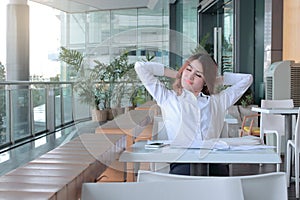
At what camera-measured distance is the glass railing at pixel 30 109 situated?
6418 mm

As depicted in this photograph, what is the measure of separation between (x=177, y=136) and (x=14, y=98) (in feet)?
16.7

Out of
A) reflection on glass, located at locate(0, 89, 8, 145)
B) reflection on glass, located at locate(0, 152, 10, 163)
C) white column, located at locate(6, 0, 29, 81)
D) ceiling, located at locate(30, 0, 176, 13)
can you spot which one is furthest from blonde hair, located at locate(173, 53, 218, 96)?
ceiling, located at locate(30, 0, 176, 13)

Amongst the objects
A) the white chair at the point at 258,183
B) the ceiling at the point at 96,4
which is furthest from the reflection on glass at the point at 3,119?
the ceiling at the point at 96,4

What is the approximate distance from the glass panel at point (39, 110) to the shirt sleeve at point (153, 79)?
549 centimetres

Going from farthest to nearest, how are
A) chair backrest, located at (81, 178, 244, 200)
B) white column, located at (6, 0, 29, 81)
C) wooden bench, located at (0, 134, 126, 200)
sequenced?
white column, located at (6, 0, 29, 81)
chair backrest, located at (81, 178, 244, 200)
wooden bench, located at (0, 134, 126, 200)

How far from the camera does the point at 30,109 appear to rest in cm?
739

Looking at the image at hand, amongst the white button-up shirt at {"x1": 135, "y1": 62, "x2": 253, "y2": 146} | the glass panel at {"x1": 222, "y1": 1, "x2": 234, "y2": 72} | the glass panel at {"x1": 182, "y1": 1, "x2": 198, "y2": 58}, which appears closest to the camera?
the white button-up shirt at {"x1": 135, "y1": 62, "x2": 253, "y2": 146}

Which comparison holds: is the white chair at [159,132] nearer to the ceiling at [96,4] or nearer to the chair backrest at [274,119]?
the chair backrest at [274,119]

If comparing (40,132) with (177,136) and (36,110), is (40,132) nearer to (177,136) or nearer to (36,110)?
(36,110)

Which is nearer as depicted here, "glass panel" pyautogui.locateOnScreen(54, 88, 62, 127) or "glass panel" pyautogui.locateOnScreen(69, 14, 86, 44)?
"glass panel" pyautogui.locateOnScreen(54, 88, 62, 127)

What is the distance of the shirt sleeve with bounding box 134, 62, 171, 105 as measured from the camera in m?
2.15

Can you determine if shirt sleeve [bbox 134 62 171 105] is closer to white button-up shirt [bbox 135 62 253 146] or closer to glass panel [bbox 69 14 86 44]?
white button-up shirt [bbox 135 62 253 146]

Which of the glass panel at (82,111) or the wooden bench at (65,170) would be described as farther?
the glass panel at (82,111)

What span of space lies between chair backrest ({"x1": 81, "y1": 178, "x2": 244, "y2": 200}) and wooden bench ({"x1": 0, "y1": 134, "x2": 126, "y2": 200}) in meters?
0.07
